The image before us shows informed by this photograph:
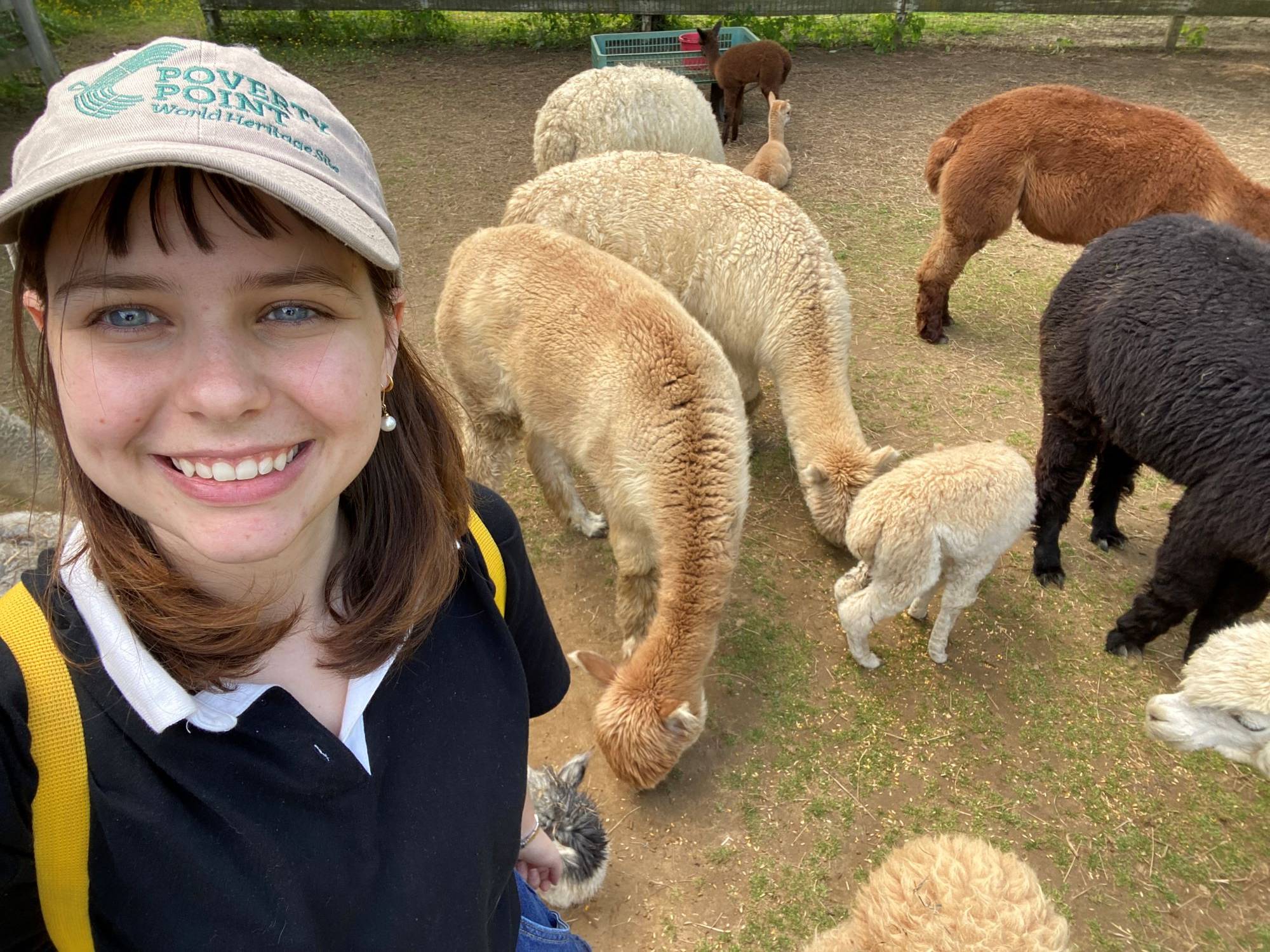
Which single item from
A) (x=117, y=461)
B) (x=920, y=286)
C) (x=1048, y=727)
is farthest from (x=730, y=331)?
(x=117, y=461)

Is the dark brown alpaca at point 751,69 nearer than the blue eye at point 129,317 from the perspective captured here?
No

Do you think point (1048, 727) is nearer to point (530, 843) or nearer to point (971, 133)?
point (530, 843)

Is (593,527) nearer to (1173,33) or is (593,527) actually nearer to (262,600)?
(262,600)

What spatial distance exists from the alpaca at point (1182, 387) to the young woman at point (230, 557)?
3.43 metres

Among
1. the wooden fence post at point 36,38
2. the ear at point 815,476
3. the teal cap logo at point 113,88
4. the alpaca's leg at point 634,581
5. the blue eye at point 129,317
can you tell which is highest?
the wooden fence post at point 36,38

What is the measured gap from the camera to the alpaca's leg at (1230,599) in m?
3.40

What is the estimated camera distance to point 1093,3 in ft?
38.3

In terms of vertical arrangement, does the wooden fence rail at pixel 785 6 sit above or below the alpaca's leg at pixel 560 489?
above

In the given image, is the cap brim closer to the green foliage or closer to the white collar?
the white collar

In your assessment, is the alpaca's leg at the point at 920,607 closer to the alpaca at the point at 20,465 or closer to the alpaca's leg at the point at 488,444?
the alpaca's leg at the point at 488,444

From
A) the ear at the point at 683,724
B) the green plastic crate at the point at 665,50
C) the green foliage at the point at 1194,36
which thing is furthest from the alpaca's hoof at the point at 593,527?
the green foliage at the point at 1194,36

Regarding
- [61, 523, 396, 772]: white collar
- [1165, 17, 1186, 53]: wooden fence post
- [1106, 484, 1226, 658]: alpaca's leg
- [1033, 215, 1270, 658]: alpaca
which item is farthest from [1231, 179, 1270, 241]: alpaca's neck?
[1165, 17, 1186, 53]: wooden fence post

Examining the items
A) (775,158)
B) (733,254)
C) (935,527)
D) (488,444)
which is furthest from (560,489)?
(775,158)

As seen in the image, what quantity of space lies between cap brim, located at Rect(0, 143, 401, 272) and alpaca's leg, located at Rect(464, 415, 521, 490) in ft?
9.89
